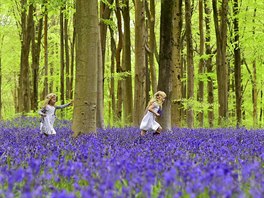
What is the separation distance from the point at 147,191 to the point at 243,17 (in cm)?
1870

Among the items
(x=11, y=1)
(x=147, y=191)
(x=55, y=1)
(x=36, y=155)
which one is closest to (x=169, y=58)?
(x=55, y=1)

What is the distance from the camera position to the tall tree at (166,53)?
39.3ft

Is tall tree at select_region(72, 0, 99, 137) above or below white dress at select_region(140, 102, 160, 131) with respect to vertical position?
above

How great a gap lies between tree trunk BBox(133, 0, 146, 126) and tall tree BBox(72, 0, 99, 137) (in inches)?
275

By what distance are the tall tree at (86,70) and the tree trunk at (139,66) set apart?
700 centimetres

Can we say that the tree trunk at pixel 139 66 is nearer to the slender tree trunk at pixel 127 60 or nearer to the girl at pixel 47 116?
the slender tree trunk at pixel 127 60

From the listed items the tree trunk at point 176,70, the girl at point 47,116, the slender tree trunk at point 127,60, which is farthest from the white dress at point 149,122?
the slender tree trunk at point 127,60

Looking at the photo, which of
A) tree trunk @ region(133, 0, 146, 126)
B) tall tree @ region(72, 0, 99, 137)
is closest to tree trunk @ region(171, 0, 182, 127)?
tree trunk @ region(133, 0, 146, 126)

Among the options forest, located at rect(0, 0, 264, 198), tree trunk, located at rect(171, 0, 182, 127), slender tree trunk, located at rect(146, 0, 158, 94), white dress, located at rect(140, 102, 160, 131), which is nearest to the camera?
forest, located at rect(0, 0, 264, 198)

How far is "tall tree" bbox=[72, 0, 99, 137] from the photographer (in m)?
9.73

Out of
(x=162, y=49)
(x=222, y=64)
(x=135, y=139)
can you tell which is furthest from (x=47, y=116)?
(x=222, y=64)

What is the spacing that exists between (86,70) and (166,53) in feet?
9.99

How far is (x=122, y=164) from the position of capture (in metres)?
4.15

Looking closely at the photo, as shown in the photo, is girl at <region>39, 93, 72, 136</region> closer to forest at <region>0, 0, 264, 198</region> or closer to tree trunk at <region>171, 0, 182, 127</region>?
forest at <region>0, 0, 264, 198</region>
